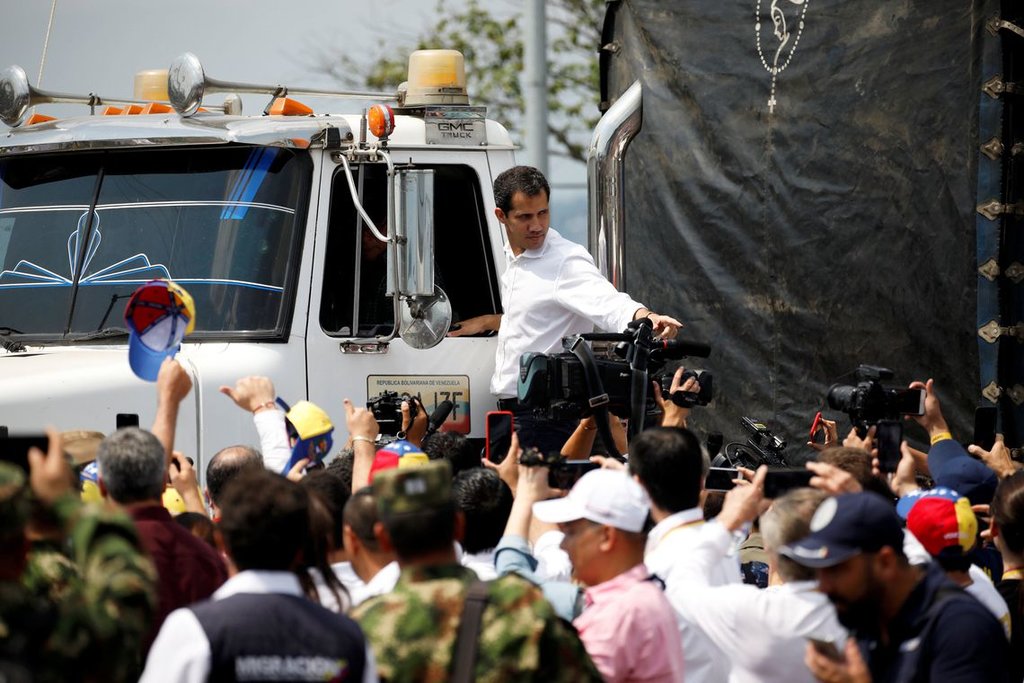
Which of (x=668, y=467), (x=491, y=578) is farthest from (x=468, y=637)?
(x=668, y=467)

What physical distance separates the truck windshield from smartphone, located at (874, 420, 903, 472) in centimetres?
273

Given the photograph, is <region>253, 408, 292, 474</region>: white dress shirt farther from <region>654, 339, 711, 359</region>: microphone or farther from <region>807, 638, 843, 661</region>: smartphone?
<region>807, 638, 843, 661</region>: smartphone

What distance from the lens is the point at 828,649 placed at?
11.9 ft

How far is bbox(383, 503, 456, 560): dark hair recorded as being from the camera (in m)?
3.48

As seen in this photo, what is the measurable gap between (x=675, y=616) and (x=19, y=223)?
4.37 metres

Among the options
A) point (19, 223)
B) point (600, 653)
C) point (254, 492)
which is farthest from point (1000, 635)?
point (19, 223)

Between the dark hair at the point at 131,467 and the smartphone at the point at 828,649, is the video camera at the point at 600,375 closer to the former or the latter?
the dark hair at the point at 131,467

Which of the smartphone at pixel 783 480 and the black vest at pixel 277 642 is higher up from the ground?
the smartphone at pixel 783 480

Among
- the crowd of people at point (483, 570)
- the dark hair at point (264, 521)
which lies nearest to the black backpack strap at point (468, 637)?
the crowd of people at point (483, 570)

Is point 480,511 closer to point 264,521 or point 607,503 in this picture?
point 607,503

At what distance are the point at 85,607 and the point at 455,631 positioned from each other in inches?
30.0

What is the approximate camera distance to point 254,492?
3.55 meters

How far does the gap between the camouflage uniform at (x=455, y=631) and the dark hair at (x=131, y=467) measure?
3.28 feet

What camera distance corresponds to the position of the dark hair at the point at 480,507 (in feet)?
16.7
